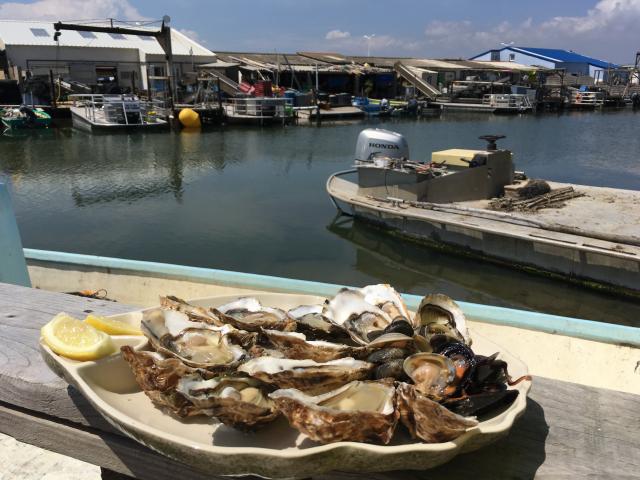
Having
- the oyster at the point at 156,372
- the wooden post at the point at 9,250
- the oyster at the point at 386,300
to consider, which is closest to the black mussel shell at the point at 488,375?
the oyster at the point at 386,300

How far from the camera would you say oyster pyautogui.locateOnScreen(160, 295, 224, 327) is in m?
1.84

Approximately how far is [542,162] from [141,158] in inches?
819

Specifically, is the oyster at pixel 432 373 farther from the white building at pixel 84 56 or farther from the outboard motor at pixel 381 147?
the white building at pixel 84 56

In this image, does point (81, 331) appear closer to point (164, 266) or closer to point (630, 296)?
point (164, 266)

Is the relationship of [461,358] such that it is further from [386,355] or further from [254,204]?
[254,204]

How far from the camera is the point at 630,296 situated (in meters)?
9.31

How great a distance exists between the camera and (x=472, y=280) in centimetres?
→ 1102

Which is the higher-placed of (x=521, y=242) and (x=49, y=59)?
(x=49, y=59)

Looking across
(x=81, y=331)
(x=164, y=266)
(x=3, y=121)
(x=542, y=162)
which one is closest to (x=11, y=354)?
(x=81, y=331)

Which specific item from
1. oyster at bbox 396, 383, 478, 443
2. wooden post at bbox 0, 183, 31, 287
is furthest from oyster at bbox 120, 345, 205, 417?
wooden post at bbox 0, 183, 31, 287

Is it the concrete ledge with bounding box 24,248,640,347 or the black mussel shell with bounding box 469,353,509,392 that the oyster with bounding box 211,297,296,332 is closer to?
the black mussel shell with bounding box 469,353,509,392

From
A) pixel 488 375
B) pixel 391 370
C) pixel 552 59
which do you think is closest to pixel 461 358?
pixel 488 375

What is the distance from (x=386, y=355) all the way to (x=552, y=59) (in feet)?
327

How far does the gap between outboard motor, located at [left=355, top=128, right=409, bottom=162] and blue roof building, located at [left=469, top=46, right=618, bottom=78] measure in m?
85.4
